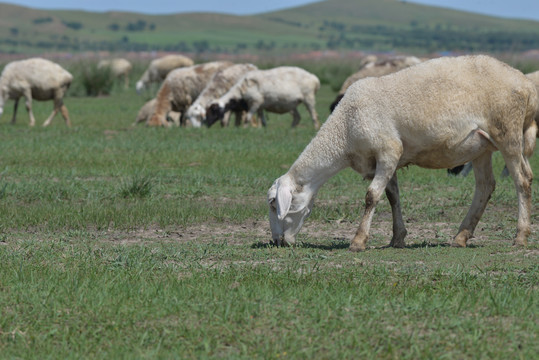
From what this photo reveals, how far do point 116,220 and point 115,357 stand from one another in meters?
5.15

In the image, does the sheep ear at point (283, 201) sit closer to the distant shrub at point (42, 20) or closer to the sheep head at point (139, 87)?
the sheep head at point (139, 87)

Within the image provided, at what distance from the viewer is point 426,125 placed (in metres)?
8.41

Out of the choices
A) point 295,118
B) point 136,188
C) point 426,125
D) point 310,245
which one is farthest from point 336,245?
point 295,118

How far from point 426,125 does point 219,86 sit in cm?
1558

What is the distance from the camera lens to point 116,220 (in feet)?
34.2

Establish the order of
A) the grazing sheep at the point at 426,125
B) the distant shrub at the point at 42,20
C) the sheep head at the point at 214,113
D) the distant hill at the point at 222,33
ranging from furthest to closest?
the distant shrub at the point at 42,20
the distant hill at the point at 222,33
the sheep head at the point at 214,113
the grazing sheep at the point at 426,125

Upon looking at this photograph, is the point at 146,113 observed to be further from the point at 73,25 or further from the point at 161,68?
the point at 73,25

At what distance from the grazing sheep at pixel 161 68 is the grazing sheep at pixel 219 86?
13986 mm

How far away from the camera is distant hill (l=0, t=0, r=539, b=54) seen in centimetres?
14075

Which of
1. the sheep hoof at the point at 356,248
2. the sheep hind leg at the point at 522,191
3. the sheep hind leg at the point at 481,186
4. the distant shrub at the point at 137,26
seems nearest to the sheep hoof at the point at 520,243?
the sheep hind leg at the point at 522,191

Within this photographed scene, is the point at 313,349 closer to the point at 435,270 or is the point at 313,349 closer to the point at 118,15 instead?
the point at 435,270

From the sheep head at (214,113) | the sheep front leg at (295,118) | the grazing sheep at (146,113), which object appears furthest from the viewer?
the grazing sheep at (146,113)

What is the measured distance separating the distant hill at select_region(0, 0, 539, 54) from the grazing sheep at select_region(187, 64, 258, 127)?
103 meters

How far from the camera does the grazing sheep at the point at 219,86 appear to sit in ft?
75.5
